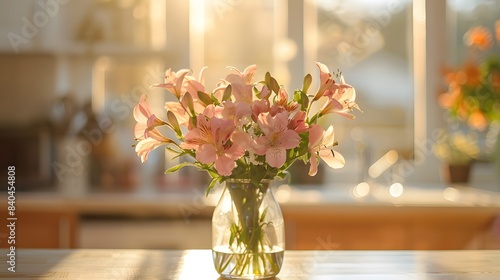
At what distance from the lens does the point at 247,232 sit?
124 centimetres

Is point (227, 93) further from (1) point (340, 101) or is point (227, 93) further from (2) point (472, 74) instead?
(2) point (472, 74)

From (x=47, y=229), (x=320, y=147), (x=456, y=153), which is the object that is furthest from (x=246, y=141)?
(x=456, y=153)

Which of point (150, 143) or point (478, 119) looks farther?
point (478, 119)

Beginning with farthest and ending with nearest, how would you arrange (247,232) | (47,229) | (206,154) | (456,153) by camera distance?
(456,153), (47,229), (247,232), (206,154)

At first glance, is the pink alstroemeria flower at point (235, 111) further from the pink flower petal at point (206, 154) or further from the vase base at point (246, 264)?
the vase base at point (246, 264)

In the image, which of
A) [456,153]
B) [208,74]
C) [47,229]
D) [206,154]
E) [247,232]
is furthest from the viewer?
[208,74]

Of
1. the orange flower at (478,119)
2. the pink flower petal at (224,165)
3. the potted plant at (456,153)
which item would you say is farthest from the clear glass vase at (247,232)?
the potted plant at (456,153)

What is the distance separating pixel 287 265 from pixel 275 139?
1.34 ft

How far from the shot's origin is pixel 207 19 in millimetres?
3150

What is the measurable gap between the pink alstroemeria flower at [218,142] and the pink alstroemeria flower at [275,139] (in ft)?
0.10

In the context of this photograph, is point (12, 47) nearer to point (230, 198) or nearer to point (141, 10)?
point (141, 10)

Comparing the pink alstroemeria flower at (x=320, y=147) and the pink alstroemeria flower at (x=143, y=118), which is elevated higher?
the pink alstroemeria flower at (x=143, y=118)

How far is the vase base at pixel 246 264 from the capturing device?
4.11 ft

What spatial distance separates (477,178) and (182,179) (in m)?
1.33
